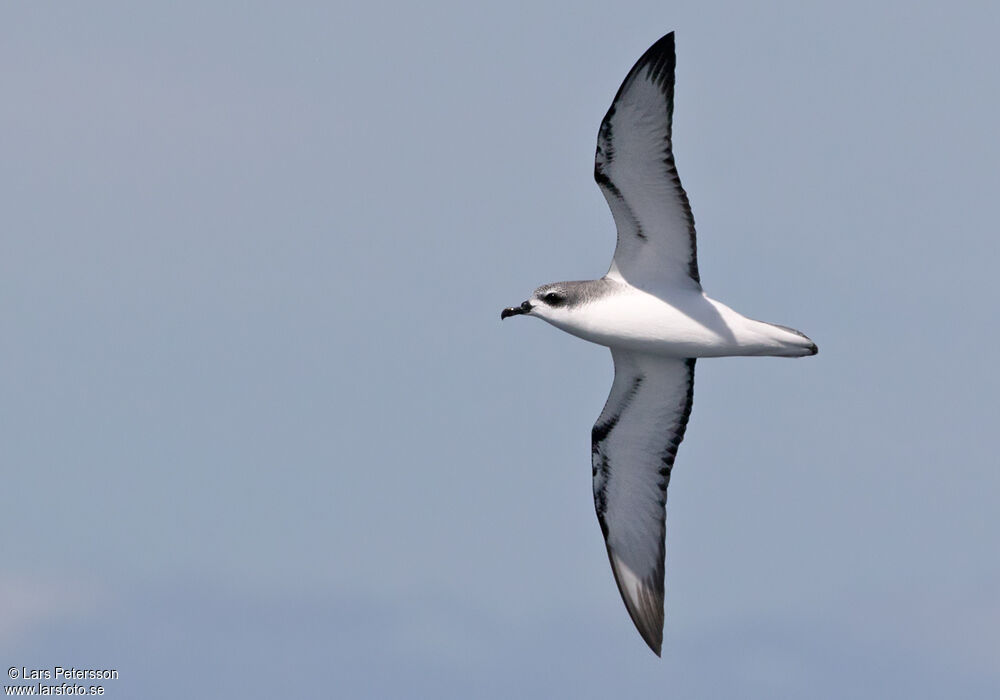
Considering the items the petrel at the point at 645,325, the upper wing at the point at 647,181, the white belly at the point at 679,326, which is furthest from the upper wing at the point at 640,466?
the upper wing at the point at 647,181

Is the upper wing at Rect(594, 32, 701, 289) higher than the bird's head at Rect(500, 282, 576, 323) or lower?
higher

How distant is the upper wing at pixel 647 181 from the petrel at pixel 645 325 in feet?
0.05

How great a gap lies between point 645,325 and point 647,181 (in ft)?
7.69

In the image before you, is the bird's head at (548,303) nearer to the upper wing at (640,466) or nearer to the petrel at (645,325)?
the petrel at (645,325)

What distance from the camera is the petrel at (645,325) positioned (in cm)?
2367

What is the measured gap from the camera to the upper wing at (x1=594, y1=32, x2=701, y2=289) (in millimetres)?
23125

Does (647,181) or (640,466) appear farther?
(640,466)

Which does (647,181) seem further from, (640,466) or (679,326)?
(640,466)

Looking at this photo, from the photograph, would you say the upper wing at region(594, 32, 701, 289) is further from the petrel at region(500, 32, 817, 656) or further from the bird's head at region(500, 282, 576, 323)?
the bird's head at region(500, 282, 576, 323)

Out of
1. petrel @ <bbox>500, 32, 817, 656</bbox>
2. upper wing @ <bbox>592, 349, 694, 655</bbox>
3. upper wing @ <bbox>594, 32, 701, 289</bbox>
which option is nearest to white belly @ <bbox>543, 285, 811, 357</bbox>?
petrel @ <bbox>500, 32, 817, 656</bbox>

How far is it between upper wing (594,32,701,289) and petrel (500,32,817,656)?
2 cm

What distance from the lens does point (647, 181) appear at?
78.9 ft

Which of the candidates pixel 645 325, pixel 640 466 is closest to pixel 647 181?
pixel 645 325

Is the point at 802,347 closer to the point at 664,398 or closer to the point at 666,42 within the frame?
the point at 664,398
